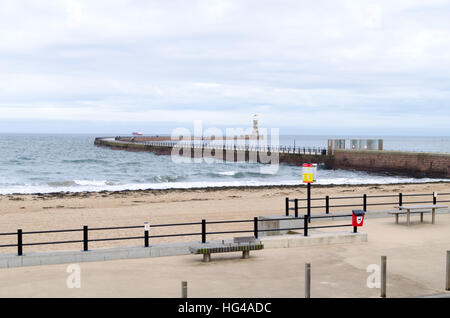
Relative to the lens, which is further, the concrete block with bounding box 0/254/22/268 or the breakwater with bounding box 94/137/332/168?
the breakwater with bounding box 94/137/332/168

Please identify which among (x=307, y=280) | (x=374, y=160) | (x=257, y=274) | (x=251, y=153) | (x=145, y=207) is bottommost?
(x=145, y=207)

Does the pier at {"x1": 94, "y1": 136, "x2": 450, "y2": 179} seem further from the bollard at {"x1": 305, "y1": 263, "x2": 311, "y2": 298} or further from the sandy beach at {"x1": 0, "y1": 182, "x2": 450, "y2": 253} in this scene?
the bollard at {"x1": 305, "y1": 263, "x2": 311, "y2": 298}

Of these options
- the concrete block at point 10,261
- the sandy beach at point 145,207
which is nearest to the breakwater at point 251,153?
the sandy beach at point 145,207

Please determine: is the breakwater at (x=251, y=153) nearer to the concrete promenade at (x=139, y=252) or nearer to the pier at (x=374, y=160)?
the pier at (x=374, y=160)

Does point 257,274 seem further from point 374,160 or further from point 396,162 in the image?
point 374,160

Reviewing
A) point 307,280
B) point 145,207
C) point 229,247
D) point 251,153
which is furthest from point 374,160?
point 307,280

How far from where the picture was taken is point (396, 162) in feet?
191

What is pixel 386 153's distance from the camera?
6041cm

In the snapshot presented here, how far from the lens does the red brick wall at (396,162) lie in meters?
53.3

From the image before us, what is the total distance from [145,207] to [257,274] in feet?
67.8

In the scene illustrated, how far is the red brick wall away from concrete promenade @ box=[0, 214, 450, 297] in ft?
137

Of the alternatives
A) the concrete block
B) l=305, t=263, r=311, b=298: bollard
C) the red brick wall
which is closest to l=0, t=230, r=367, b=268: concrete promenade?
the concrete block

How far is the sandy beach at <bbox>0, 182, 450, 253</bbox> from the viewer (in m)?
22.6
